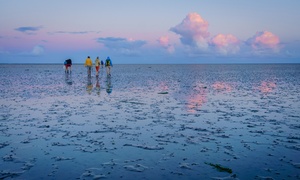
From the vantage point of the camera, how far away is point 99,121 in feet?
43.1

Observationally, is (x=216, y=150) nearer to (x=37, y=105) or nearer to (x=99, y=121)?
(x=99, y=121)

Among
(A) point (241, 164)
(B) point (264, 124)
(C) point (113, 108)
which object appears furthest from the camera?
(C) point (113, 108)

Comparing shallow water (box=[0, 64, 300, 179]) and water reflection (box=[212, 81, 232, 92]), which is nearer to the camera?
shallow water (box=[0, 64, 300, 179])

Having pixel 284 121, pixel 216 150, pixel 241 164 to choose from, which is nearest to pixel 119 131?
pixel 216 150

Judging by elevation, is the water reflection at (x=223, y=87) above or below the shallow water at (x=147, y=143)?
above

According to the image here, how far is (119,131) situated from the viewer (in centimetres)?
1130

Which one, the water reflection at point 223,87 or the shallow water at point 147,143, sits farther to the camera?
the water reflection at point 223,87

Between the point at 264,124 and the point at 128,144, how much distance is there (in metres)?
7.19

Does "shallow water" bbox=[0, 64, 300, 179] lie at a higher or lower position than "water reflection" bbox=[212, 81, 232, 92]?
lower

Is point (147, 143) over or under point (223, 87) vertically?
under

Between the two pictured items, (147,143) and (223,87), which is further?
(223,87)

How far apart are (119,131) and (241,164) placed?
17.9 feet

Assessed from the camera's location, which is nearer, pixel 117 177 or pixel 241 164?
pixel 117 177

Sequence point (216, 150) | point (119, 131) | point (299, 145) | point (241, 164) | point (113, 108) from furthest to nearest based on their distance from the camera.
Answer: point (113, 108)
point (119, 131)
point (299, 145)
point (216, 150)
point (241, 164)
